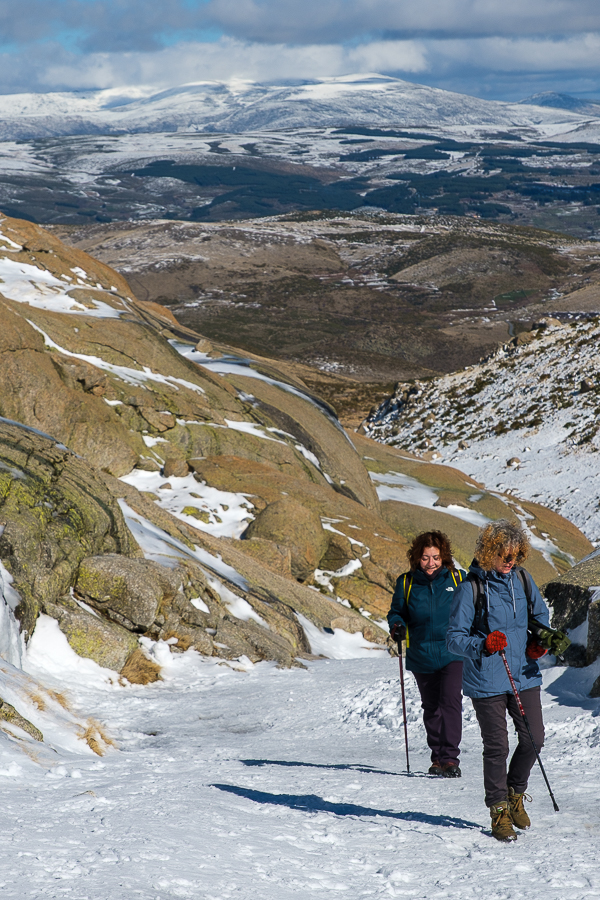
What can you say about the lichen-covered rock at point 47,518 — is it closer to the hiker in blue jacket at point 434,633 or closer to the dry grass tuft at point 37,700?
the dry grass tuft at point 37,700

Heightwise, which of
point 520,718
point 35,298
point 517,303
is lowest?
point 520,718

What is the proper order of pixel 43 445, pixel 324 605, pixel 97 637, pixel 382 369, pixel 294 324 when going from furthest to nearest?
pixel 294 324, pixel 382 369, pixel 324 605, pixel 43 445, pixel 97 637

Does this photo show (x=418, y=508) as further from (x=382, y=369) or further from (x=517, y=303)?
(x=517, y=303)

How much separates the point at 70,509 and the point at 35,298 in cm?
1903

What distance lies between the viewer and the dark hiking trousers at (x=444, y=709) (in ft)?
27.2

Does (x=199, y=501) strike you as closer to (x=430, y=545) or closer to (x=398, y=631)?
(x=398, y=631)

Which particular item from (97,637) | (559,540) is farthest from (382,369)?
(97,637)

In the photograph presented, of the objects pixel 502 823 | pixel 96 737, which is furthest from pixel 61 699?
pixel 502 823

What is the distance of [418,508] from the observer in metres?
31.3

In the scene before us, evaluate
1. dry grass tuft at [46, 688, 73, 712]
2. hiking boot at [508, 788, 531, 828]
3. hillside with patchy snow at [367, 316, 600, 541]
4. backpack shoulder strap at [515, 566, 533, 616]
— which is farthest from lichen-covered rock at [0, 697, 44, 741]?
hillside with patchy snow at [367, 316, 600, 541]

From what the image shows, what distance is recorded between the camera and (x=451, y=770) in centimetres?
829

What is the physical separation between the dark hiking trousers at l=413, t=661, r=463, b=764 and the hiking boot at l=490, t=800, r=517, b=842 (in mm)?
1869

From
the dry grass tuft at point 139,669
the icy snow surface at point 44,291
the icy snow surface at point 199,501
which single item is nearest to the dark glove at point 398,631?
the dry grass tuft at point 139,669

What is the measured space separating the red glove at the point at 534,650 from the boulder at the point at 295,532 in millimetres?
15431
